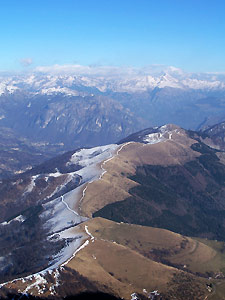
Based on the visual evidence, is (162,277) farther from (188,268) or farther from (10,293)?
(10,293)

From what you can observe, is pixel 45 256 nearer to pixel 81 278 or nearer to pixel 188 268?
pixel 81 278

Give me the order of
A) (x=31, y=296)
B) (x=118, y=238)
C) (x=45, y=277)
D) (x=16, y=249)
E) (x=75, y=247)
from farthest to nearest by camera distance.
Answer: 1. (x=16, y=249)
2. (x=118, y=238)
3. (x=75, y=247)
4. (x=45, y=277)
5. (x=31, y=296)

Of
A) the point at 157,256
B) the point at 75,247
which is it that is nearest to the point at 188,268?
the point at 157,256

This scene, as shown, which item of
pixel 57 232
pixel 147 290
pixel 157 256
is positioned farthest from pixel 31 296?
pixel 57 232

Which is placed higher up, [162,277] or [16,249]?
[162,277]

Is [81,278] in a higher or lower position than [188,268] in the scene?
higher

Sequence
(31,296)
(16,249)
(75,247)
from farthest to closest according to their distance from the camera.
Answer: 1. (16,249)
2. (75,247)
3. (31,296)

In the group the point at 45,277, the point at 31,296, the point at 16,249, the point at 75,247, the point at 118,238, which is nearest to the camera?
the point at 31,296

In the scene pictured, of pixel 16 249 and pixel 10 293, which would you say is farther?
pixel 16 249

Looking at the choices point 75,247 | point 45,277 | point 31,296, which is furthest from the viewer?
point 75,247
